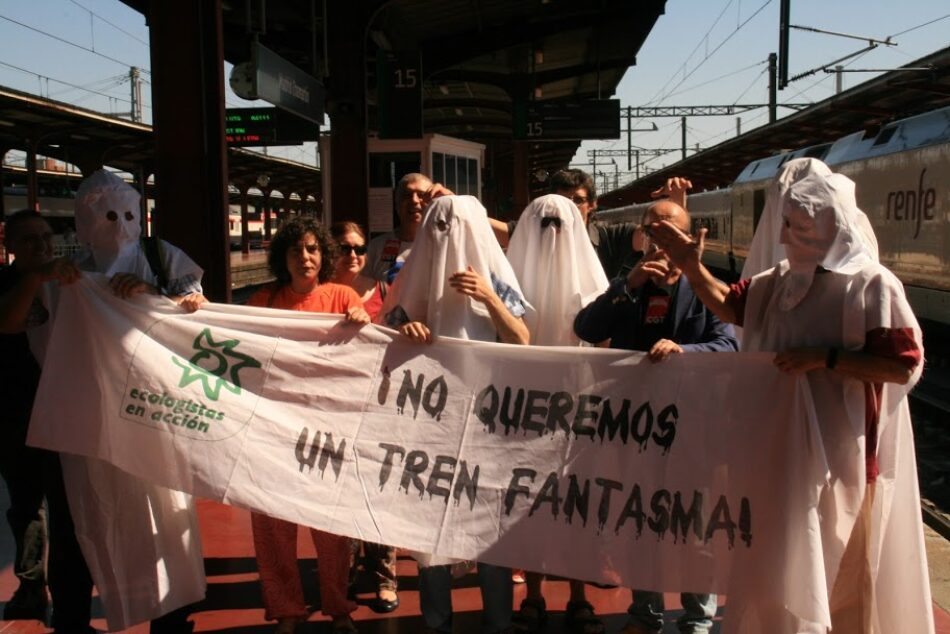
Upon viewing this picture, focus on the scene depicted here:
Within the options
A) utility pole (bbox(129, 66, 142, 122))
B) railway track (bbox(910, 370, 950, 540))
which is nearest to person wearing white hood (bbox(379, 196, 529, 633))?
railway track (bbox(910, 370, 950, 540))

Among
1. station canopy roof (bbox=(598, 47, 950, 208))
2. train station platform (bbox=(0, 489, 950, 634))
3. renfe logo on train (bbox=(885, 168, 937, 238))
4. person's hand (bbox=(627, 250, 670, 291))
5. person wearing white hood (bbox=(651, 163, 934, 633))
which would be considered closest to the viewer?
person wearing white hood (bbox=(651, 163, 934, 633))

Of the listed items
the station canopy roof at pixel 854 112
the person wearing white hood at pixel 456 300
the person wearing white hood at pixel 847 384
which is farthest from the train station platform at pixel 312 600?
the station canopy roof at pixel 854 112

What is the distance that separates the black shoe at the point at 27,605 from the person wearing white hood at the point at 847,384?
2.99 meters

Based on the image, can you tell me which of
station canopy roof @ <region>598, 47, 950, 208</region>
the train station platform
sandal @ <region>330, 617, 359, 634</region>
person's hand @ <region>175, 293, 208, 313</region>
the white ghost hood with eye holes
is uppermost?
station canopy roof @ <region>598, 47, 950, 208</region>

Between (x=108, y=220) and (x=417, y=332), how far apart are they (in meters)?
1.32

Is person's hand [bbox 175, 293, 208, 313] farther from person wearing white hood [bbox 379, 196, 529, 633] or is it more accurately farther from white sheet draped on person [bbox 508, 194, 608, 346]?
white sheet draped on person [bbox 508, 194, 608, 346]

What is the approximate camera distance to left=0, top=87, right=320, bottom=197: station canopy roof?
19297mm

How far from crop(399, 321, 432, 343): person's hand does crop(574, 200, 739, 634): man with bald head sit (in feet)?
2.02

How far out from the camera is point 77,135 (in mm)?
23906

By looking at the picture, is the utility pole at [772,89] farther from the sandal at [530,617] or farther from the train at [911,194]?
the sandal at [530,617]

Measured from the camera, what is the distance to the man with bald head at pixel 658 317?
363 cm

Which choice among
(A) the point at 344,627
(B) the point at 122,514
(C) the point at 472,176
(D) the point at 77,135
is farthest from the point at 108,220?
(D) the point at 77,135

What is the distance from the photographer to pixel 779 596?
303 centimetres

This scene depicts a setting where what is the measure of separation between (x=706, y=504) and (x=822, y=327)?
75 centimetres
